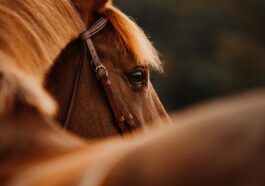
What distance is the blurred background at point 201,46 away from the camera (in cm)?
2364

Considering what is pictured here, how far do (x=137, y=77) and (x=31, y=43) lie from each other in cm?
94

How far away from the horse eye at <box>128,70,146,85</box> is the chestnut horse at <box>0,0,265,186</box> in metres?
1.37

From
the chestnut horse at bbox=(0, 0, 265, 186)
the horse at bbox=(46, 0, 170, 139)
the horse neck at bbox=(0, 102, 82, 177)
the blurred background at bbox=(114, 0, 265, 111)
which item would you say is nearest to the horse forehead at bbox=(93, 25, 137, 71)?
the horse at bbox=(46, 0, 170, 139)

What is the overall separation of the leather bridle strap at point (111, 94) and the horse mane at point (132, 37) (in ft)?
0.70

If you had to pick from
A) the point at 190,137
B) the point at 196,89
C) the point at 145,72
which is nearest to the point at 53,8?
the point at 145,72

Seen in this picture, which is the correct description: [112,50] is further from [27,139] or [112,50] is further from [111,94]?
[27,139]

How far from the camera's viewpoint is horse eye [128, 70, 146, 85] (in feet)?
11.2

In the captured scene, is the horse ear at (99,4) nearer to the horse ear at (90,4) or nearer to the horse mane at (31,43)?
the horse ear at (90,4)

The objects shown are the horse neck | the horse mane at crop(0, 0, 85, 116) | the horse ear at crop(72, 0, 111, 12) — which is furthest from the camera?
the horse ear at crop(72, 0, 111, 12)

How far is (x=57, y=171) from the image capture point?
1.51m

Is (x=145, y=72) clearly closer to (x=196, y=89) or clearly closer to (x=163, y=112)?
(x=163, y=112)

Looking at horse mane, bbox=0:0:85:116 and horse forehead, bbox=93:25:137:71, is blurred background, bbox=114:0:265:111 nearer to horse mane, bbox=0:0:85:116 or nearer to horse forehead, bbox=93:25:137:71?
horse forehead, bbox=93:25:137:71

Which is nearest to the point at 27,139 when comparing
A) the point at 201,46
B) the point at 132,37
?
the point at 132,37

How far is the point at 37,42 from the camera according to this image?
8.82ft
